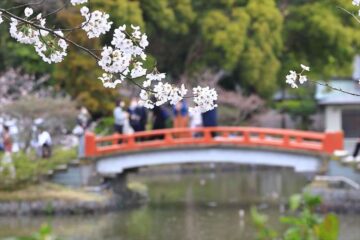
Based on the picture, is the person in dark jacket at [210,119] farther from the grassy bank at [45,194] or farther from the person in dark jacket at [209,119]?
the grassy bank at [45,194]

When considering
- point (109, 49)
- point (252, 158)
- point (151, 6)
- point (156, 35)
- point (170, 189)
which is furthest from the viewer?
point (156, 35)

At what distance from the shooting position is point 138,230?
15594mm

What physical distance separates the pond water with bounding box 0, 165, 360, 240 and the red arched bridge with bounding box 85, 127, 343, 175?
96cm

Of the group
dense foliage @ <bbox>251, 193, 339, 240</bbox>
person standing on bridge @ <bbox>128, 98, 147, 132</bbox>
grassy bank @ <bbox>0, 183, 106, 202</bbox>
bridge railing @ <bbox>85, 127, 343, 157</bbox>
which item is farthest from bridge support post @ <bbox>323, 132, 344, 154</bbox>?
dense foliage @ <bbox>251, 193, 339, 240</bbox>

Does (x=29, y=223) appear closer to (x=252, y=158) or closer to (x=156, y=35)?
(x=252, y=158)

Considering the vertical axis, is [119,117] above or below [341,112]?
below

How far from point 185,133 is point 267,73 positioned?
943cm

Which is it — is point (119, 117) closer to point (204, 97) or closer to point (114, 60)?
point (204, 97)

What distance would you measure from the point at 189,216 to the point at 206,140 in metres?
2.57

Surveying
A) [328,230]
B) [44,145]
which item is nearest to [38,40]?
[328,230]

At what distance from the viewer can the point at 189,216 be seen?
17531mm

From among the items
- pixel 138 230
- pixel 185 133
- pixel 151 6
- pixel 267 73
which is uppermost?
pixel 151 6

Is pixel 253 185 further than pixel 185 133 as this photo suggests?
Yes

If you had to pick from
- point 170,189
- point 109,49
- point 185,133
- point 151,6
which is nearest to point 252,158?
point 185,133
